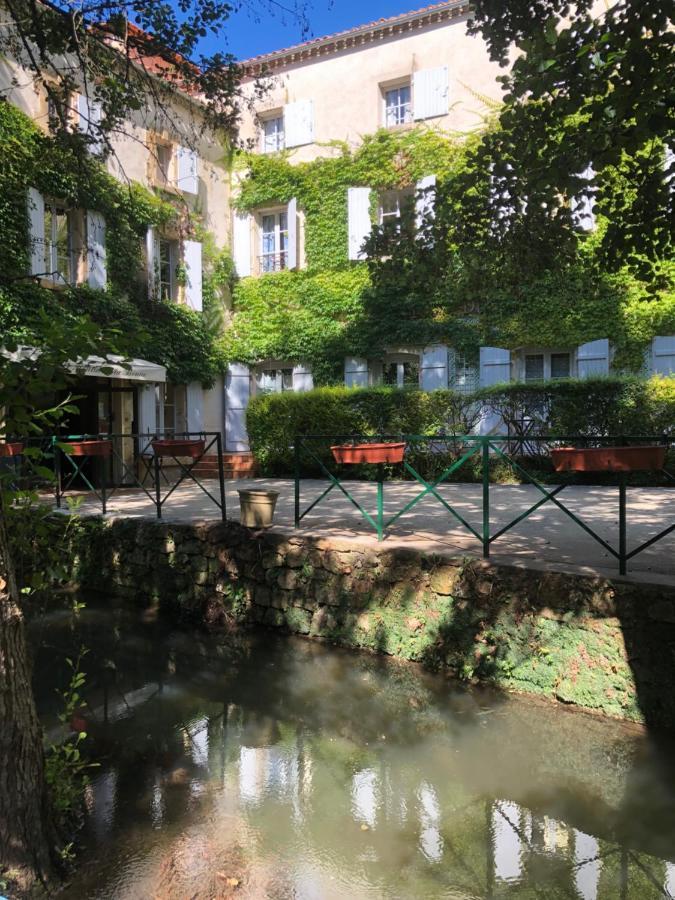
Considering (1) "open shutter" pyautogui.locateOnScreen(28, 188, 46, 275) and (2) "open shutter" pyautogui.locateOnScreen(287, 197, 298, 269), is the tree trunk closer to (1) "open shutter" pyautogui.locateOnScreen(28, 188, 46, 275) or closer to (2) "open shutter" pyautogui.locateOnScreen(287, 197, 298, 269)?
(1) "open shutter" pyautogui.locateOnScreen(28, 188, 46, 275)

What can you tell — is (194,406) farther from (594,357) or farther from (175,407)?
(594,357)

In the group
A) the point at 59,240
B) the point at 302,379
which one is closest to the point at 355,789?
the point at 59,240

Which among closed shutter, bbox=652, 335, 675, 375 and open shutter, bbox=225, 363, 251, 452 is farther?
open shutter, bbox=225, 363, 251, 452

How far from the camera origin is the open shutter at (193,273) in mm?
12781

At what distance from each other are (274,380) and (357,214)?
3.85m

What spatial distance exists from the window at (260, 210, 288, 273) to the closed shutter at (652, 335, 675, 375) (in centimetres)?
774

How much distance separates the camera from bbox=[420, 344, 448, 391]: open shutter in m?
11.8

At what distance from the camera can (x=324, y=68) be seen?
43.0 feet

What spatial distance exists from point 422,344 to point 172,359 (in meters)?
4.96

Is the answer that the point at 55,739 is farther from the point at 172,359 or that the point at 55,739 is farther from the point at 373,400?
the point at 172,359

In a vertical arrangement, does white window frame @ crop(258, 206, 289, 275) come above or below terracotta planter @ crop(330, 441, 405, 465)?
above

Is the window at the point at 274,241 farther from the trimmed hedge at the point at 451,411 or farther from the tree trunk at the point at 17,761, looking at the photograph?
the tree trunk at the point at 17,761

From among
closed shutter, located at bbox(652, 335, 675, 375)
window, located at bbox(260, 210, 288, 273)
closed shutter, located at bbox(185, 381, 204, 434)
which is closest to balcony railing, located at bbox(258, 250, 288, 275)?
window, located at bbox(260, 210, 288, 273)

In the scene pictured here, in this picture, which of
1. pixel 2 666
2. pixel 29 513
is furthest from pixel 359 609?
pixel 2 666
